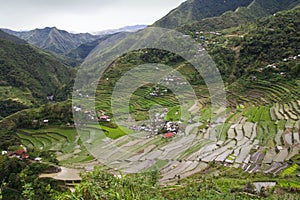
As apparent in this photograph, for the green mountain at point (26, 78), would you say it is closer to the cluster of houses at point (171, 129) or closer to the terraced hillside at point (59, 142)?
the terraced hillside at point (59, 142)

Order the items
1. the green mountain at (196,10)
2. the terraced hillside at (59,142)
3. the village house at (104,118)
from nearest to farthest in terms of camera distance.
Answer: the terraced hillside at (59,142) → the village house at (104,118) → the green mountain at (196,10)

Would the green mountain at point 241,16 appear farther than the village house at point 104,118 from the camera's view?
Yes

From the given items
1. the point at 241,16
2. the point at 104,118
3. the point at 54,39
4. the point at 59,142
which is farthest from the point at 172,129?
the point at 54,39

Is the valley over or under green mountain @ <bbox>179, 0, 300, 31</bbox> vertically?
under

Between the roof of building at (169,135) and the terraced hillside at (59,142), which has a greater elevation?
the roof of building at (169,135)

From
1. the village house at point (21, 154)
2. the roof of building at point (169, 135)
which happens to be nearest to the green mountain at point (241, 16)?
the roof of building at point (169, 135)

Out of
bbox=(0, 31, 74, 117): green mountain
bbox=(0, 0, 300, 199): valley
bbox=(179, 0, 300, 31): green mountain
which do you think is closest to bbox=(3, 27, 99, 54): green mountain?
bbox=(0, 31, 74, 117): green mountain

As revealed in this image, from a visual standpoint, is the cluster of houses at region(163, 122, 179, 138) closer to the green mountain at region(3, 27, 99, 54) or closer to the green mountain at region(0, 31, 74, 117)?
the green mountain at region(0, 31, 74, 117)
